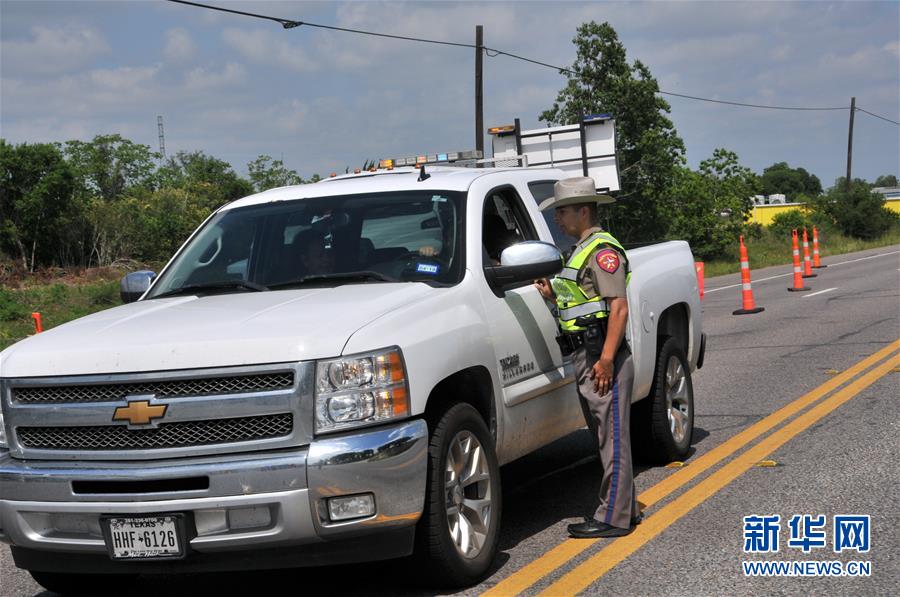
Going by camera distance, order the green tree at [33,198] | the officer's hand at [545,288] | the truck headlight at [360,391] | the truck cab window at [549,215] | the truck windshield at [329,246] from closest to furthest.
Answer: the truck headlight at [360,391] → the truck windshield at [329,246] → the officer's hand at [545,288] → the truck cab window at [549,215] → the green tree at [33,198]

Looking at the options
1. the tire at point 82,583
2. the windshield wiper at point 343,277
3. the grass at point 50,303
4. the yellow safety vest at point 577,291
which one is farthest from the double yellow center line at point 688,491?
the grass at point 50,303

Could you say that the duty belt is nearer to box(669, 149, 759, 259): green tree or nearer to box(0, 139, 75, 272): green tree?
box(0, 139, 75, 272): green tree

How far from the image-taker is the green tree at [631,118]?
53.1 meters

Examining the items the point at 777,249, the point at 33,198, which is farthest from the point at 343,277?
the point at 777,249

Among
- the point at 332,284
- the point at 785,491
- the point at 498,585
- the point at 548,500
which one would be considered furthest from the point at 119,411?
the point at 785,491

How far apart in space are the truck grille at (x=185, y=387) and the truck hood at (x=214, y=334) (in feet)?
0.20

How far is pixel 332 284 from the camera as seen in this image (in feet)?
→ 18.6

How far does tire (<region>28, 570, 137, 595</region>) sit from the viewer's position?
5.36 meters

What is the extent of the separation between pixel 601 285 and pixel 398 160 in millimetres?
3891


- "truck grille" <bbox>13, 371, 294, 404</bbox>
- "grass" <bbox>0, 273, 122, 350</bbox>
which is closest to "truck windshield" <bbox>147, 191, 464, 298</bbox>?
"truck grille" <bbox>13, 371, 294, 404</bbox>

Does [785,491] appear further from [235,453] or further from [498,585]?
[235,453]

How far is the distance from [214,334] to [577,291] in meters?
2.04

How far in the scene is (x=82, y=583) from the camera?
17.9ft

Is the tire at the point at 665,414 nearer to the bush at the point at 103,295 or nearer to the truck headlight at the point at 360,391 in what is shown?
the truck headlight at the point at 360,391
